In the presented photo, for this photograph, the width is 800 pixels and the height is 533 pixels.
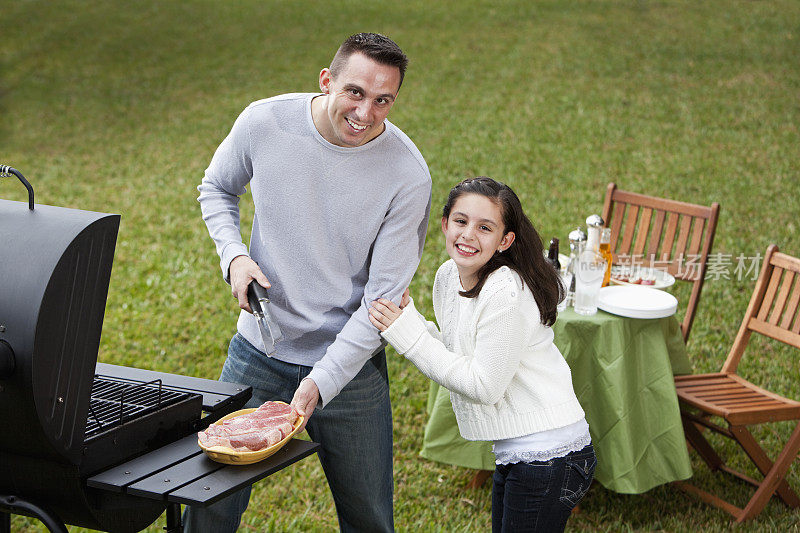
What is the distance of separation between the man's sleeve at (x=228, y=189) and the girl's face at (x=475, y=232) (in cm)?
63

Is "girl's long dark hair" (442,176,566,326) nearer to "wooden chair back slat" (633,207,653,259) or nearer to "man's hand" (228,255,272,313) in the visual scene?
"man's hand" (228,255,272,313)

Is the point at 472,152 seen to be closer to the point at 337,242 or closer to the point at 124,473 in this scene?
the point at 337,242

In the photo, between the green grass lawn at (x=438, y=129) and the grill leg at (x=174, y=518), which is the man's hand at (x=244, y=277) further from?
the green grass lawn at (x=438, y=129)

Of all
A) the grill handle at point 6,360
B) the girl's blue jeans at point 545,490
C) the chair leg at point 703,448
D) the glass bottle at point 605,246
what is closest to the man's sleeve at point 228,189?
the grill handle at point 6,360

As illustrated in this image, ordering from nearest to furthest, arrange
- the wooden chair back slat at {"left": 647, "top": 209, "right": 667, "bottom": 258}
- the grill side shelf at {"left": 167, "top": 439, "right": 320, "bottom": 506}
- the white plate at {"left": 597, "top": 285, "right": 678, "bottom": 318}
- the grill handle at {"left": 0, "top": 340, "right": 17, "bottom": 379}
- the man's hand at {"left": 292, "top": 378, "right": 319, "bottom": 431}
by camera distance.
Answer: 1. the grill handle at {"left": 0, "top": 340, "right": 17, "bottom": 379}
2. the grill side shelf at {"left": 167, "top": 439, "right": 320, "bottom": 506}
3. the man's hand at {"left": 292, "top": 378, "right": 319, "bottom": 431}
4. the white plate at {"left": 597, "top": 285, "right": 678, "bottom": 318}
5. the wooden chair back slat at {"left": 647, "top": 209, "right": 667, "bottom": 258}

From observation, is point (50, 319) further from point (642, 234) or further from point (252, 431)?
point (642, 234)

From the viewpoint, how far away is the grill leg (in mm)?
2348

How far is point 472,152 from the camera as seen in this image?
9.93m

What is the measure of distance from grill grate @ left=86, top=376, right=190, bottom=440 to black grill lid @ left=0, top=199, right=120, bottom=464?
139 mm

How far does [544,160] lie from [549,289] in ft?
23.7

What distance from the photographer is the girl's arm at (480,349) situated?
2.51 metres

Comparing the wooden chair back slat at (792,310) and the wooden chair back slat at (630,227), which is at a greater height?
the wooden chair back slat at (630,227)

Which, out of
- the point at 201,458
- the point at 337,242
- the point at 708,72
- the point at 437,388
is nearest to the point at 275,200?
the point at 337,242

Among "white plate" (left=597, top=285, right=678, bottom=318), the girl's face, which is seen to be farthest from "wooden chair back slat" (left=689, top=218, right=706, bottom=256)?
the girl's face
